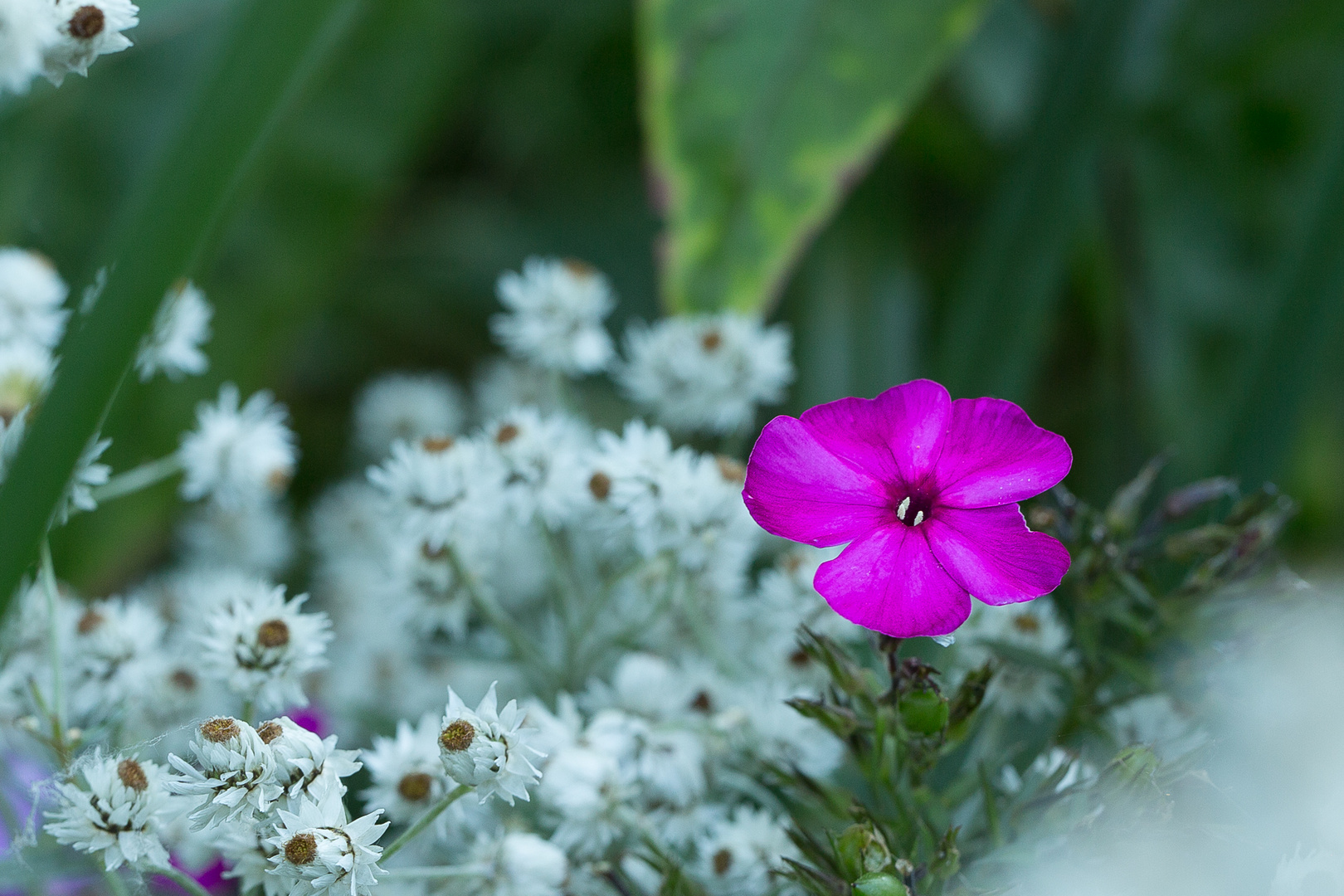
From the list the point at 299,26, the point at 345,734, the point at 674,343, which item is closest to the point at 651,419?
the point at 674,343

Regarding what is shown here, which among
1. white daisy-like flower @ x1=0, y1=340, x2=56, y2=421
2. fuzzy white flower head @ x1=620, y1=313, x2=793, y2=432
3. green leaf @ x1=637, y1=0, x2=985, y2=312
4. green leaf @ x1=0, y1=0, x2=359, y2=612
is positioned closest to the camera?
green leaf @ x1=0, y1=0, x2=359, y2=612

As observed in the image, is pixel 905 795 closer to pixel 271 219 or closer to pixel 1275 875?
pixel 1275 875

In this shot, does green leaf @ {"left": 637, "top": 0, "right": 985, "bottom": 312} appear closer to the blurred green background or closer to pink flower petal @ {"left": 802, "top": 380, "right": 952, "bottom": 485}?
the blurred green background

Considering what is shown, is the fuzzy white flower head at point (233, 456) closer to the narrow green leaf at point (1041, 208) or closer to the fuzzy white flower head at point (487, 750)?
the fuzzy white flower head at point (487, 750)

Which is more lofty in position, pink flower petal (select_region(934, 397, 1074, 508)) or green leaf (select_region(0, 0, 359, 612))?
green leaf (select_region(0, 0, 359, 612))

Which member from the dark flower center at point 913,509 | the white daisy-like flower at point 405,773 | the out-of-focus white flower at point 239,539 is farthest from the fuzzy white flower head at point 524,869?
the out-of-focus white flower at point 239,539

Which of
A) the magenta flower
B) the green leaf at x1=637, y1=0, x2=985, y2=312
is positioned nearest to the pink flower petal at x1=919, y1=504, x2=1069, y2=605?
the magenta flower

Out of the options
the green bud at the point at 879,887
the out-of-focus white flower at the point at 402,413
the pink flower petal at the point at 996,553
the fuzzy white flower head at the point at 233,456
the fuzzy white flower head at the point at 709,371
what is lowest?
the green bud at the point at 879,887
